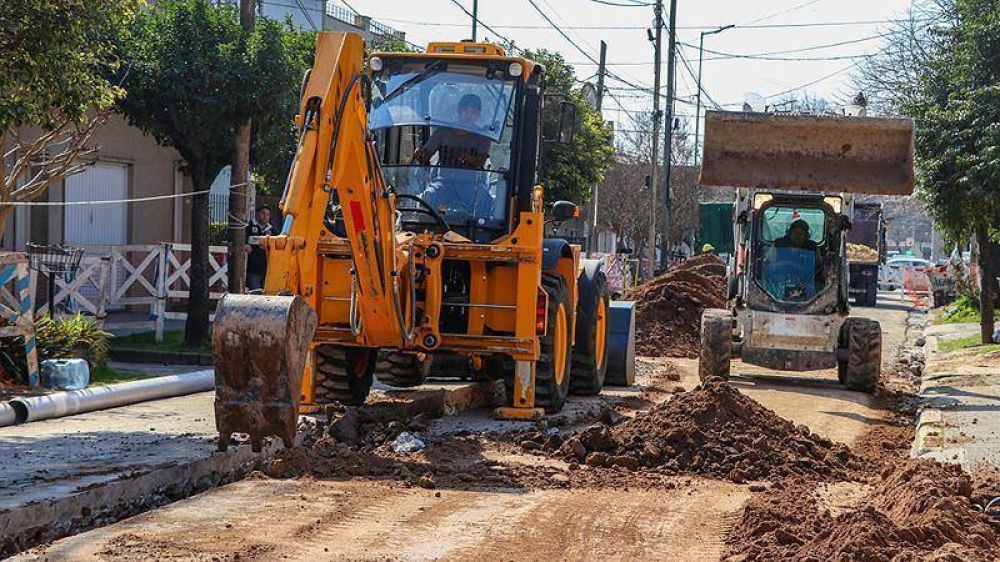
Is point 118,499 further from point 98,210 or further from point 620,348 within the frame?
point 98,210

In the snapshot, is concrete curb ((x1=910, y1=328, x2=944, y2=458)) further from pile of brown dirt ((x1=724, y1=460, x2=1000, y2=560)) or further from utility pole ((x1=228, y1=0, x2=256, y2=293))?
utility pole ((x1=228, y1=0, x2=256, y2=293))

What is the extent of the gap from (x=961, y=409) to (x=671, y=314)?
1131 cm

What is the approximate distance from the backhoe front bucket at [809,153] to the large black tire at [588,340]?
323 centimetres

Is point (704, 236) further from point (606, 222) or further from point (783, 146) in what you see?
point (783, 146)

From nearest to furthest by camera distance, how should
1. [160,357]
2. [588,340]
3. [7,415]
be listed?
[7,415], [588,340], [160,357]

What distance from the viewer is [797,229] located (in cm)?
1866

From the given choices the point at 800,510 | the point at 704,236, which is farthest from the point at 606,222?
the point at 800,510

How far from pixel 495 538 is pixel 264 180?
70.5 feet

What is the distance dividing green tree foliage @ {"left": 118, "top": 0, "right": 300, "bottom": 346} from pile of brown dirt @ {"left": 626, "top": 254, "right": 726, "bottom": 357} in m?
8.47

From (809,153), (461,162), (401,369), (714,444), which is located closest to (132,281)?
(401,369)

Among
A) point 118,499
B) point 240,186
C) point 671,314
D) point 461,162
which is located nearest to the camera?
point 118,499

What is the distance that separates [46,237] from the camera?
2239cm

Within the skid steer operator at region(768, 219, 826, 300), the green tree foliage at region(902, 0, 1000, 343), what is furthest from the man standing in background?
the green tree foliage at region(902, 0, 1000, 343)

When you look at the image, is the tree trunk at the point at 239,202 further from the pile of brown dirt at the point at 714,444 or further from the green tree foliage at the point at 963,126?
the green tree foliage at the point at 963,126
